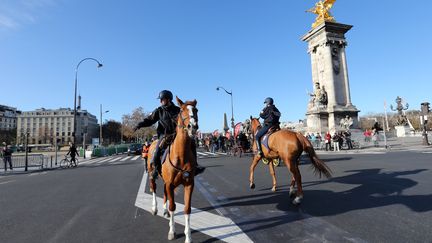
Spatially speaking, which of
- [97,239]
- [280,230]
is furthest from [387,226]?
[97,239]

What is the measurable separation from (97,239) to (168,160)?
5.18 ft

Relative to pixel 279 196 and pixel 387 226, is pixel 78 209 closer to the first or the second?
pixel 279 196

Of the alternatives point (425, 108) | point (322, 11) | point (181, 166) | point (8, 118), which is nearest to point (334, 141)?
point (425, 108)

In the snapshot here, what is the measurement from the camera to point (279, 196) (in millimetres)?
6781

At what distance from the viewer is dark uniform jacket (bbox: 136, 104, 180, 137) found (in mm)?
5438

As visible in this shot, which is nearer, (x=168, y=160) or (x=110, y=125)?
(x=168, y=160)

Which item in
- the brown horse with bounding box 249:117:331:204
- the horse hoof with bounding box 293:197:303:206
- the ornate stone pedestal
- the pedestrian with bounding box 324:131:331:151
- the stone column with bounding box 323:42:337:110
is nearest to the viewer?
the horse hoof with bounding box 293:197:303:206

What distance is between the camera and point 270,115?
7.90 meters

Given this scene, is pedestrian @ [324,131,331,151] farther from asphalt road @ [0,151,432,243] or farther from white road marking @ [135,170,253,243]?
white road marking @ [135,170,253,243]

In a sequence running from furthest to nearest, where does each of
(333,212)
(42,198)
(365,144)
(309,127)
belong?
1. (309,127)
2. (365,144)
3. (42,198)
4. (333,212)

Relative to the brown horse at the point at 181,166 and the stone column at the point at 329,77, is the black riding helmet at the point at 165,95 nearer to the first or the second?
the brown horse at the point at 181,166

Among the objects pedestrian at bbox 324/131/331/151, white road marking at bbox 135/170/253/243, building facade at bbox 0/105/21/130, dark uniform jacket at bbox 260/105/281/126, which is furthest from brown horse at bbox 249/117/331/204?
building facade at bbox 0/105/21/130

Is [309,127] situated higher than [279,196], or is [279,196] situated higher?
[309,127]

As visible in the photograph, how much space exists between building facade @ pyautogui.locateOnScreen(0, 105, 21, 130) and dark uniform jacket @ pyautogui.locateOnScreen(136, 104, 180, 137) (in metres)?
174
